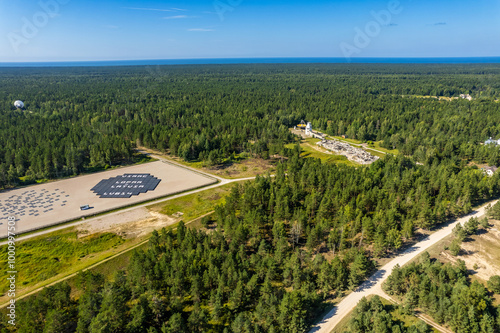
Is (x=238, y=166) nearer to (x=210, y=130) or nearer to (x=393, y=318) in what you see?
(x=210, y=130)

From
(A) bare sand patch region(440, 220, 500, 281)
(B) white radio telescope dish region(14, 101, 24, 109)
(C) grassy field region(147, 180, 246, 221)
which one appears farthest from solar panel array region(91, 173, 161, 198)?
(B) white radio telescope dish region(14, 101, 24, 109)

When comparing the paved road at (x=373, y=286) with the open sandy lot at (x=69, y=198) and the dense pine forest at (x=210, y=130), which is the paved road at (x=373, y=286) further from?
the open sandy lot at (x=69, y=198)

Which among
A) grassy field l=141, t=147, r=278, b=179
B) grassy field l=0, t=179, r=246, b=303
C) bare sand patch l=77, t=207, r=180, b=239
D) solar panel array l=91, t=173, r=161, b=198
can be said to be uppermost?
grassy field l=141, t=147, r=278, b=179

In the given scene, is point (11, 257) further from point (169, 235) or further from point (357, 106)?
point (357, 106)

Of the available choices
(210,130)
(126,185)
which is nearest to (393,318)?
(126,185)

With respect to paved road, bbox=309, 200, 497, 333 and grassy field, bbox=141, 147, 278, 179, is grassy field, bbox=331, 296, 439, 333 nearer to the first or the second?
paved road, bbox=309, 200, 497, 333

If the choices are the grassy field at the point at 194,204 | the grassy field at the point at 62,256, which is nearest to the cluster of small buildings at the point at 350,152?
the grassy field at the point at 194,204
